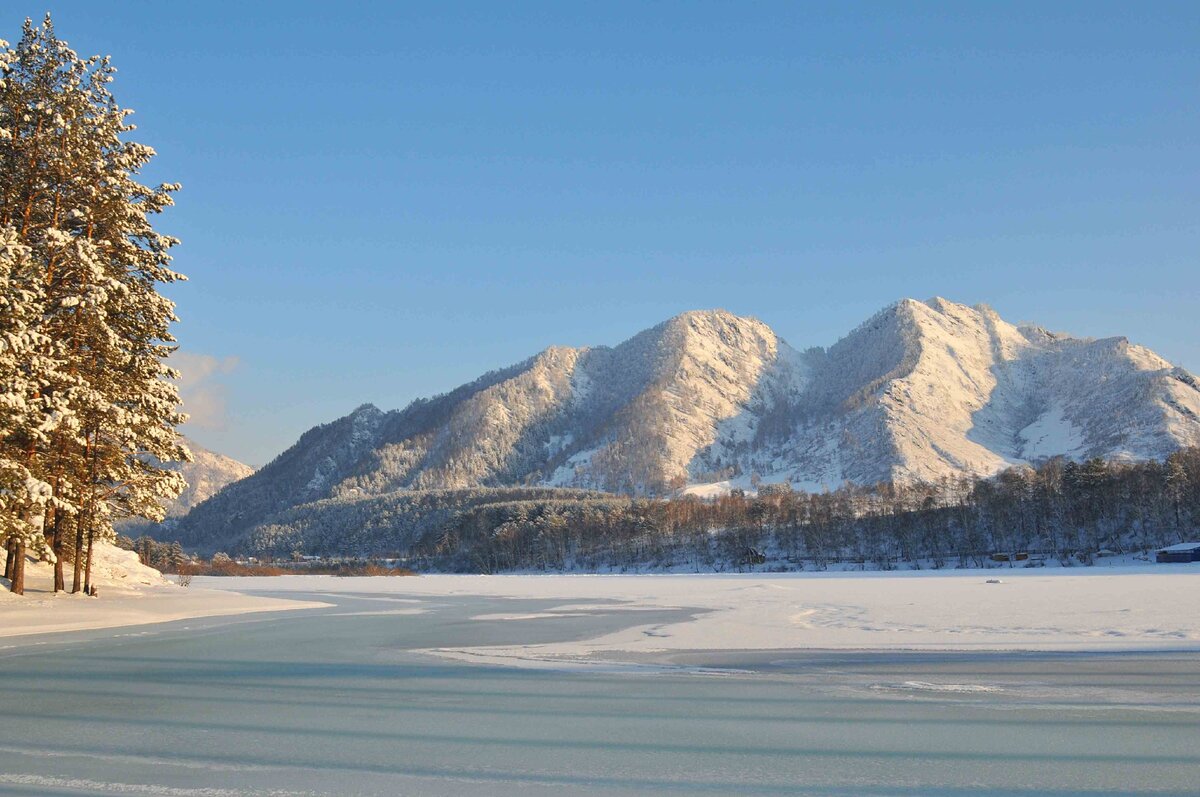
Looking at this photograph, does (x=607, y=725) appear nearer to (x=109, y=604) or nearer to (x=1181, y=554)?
(x=109, y=604)

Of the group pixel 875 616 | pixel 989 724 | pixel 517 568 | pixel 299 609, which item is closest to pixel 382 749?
pixel 989 724

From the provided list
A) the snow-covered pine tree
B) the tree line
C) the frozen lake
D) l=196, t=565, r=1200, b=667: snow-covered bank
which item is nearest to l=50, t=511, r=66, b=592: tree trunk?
the snow-covered pine tree

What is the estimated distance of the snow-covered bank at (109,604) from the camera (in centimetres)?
2327

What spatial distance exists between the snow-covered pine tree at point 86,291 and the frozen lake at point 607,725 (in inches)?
392

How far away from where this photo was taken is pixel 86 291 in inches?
938

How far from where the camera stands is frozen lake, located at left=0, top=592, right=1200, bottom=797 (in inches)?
294

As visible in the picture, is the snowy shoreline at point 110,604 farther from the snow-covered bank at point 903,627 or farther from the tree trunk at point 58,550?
the snow-covered bank at point 903,627

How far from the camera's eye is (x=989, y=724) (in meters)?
9.64

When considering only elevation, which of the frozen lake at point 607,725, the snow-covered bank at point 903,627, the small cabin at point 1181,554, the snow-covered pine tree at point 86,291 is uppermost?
the snow-covered pine tree at point 86,291

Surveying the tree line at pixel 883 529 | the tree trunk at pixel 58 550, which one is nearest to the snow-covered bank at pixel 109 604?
the tree trunk at pixel 58 550

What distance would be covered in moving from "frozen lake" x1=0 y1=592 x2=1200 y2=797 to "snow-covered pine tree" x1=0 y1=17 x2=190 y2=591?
9.95m

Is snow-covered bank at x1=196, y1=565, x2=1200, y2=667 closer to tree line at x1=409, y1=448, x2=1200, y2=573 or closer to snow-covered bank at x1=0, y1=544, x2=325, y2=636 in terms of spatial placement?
snow-covered bank at x1=0, y1=544, x2=325, y2=636

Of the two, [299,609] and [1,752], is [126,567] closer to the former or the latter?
[299,609]

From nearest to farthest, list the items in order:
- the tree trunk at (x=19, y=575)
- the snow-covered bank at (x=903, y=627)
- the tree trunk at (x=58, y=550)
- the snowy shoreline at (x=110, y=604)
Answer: the snow-covered bank at (x=903, y=627), the snowy shoreline at (x=110, y=604), the tree trunk at (x=19, y=575), the tree trunk at (x=58, y=550)
